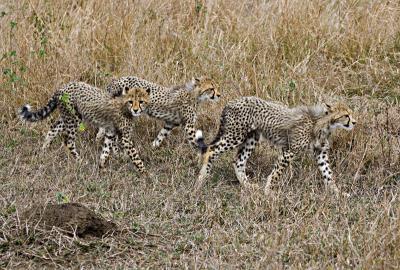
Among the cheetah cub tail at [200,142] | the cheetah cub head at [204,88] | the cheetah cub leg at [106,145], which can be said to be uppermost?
the cheetah cub head at [204,88]

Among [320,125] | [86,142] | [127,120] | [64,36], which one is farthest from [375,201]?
[64,36]

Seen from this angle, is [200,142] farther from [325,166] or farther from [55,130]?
[55,130]

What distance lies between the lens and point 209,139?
6.93 m

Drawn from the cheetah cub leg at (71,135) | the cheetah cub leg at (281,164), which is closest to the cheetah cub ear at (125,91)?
the cheetah cub leg at (71,135)

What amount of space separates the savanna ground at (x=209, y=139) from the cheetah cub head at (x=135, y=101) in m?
0.40

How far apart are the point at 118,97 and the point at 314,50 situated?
1820 millimetres

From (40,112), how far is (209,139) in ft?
4.15

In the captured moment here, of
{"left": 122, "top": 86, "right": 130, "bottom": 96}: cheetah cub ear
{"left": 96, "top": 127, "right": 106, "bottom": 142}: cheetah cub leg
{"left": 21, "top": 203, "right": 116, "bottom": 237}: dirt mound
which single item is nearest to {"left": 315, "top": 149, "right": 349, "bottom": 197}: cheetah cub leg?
{"left": 122, "top": 86, "right": 130, "bottom": 96}: cheetah cub ear

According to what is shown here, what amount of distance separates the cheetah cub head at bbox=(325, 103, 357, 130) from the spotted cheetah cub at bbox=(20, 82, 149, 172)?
1.32 m

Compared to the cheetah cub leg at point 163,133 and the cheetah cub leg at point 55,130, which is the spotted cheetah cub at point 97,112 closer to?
the cheetah cub leg at point 55,130

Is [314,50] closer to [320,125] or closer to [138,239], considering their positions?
[320,125]

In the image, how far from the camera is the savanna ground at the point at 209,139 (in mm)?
4730

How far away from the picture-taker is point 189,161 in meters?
6.60

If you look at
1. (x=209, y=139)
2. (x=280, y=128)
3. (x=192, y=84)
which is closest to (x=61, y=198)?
(x=280, y=128)
